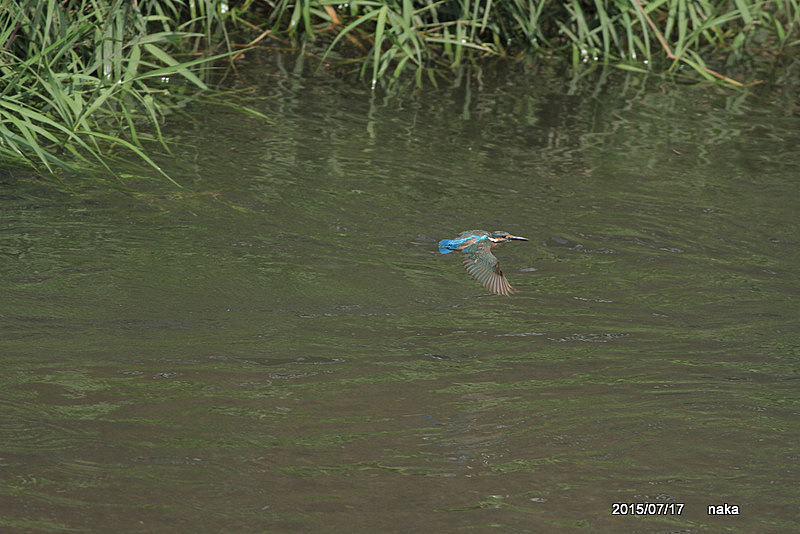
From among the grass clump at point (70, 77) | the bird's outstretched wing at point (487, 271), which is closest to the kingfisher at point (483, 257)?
the bird's outstretched wing at point (487, 271)

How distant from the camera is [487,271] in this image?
3.35 meters

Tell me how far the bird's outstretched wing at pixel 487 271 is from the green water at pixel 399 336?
0.21 meters

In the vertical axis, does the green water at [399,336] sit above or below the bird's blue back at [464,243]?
below

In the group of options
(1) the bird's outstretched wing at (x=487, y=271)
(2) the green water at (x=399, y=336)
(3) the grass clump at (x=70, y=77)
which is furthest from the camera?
(3) the grass clump at (x=70, y=77)

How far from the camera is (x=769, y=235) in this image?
444 centimetres

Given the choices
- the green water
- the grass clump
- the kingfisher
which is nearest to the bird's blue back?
the kingfisher

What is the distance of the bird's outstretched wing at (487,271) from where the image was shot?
10.9 feet

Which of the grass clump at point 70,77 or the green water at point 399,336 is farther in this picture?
the grass clump at point 70,77

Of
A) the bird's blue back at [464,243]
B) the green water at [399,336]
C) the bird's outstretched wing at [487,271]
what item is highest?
the bird's blue back at [464,243]

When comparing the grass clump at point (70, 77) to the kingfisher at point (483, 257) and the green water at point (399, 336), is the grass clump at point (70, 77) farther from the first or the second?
the kingfisher at point (483, 257)

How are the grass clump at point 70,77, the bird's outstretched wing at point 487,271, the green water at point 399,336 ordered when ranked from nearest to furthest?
the green water at point 399,336 < the bird's outstretched wing at point 487,271 < the grass clump at point 70,77

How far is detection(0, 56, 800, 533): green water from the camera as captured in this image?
268 cm

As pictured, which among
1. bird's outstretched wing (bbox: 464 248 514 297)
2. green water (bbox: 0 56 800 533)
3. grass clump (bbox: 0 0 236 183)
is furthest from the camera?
grass clump (bbox: 0 0 236 183)

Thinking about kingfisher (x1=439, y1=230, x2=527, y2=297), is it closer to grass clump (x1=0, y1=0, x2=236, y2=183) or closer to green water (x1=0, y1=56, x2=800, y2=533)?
green water (x1=0, y1=56, x2=800, y2=533)
